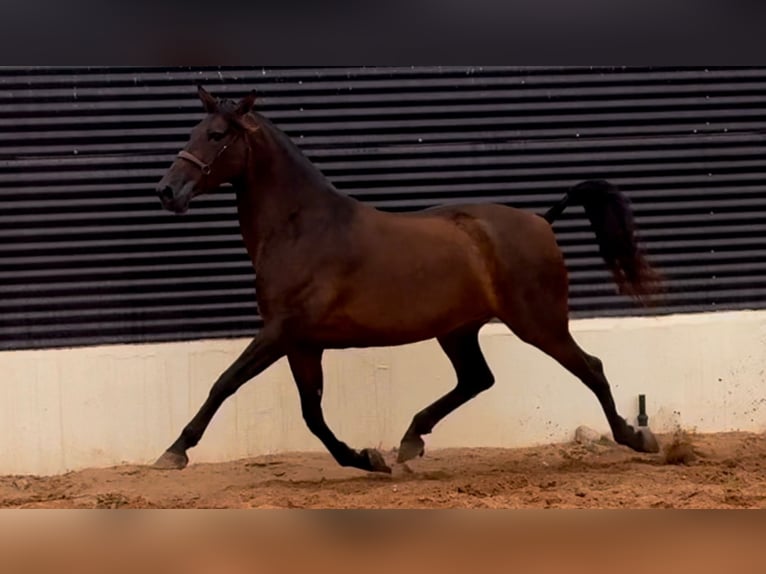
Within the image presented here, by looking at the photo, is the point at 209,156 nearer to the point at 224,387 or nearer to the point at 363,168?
the point at 224,387

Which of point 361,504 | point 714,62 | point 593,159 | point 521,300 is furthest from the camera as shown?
point 593,159

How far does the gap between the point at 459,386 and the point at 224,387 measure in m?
1.37

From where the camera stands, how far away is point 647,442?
5523 mm

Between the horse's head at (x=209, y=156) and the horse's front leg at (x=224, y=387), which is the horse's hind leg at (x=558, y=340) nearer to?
the horse's front leg at (x=224, y=387)

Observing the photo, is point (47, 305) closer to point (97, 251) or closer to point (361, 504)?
point (97, 251)

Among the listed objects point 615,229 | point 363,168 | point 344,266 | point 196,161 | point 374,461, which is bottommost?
point 374,461

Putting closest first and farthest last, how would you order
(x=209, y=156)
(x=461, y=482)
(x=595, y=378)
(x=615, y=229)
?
(x=209, y=156)
(x=461, y=482)
(x=595, y=378)
(x=615, y=229)

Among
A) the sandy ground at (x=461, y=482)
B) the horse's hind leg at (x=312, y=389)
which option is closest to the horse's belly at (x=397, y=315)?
the horse's hind leg at (x=312, y=389)

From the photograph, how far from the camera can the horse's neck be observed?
5.04 meters

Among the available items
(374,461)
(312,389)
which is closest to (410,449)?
(374,461)

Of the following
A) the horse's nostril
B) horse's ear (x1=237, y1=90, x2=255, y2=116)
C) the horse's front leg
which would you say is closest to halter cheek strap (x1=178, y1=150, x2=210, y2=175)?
the horse's nostril

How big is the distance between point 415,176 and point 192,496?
242 cm

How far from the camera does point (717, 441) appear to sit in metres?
6.35

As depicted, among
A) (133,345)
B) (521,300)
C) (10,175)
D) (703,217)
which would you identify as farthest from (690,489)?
(10,175)
